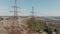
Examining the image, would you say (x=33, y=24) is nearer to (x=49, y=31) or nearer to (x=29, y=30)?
(x=29, y=30)

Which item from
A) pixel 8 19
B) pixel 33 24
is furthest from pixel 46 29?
pixel 8 19

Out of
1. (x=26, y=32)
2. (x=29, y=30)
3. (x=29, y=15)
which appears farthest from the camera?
(x=29, y=15)

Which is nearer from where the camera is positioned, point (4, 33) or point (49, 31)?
point (4, 33)

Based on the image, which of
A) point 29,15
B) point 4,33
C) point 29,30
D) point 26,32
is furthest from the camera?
point 29,15

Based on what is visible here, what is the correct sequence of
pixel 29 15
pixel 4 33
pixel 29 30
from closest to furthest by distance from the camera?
pixel 4 33, pixel 29 30, pixel 29 15

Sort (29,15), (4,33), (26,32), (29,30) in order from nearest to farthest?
(4,33)
(26,32)
(29,30)
(29,15)

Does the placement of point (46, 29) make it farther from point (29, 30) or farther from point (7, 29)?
point (7, 29)

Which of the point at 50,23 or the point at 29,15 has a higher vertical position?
the point at 29,15

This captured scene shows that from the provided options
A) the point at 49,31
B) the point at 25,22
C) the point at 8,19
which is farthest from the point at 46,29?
the point at 8,19

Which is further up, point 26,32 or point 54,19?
point 54,19
